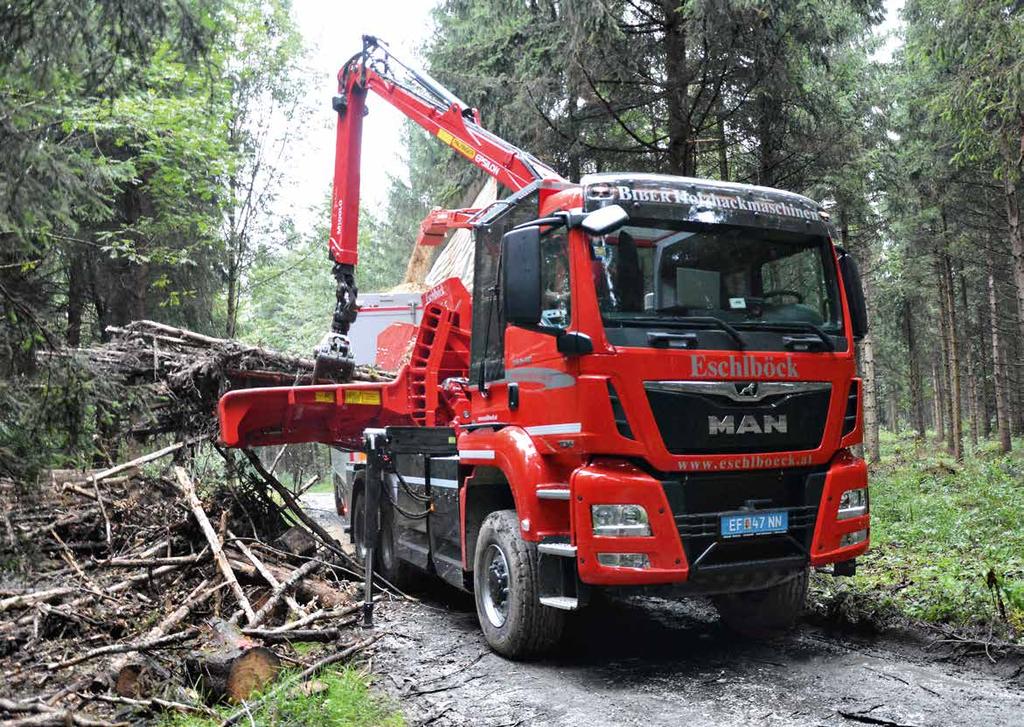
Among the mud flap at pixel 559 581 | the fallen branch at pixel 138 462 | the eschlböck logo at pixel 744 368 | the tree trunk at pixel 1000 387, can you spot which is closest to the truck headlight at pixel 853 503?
the eschlböck logo at pixel 744 368

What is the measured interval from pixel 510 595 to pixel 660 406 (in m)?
1.75

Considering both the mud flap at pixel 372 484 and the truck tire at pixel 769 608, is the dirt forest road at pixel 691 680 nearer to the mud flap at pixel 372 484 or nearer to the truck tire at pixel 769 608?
the truck tire at pixel 769 608

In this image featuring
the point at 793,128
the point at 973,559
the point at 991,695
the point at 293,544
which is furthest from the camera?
the point at 793,128

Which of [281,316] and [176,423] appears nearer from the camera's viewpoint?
[176,423]

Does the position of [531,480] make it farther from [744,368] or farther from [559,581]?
[744,368]

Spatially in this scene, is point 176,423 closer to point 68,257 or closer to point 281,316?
point 68,257

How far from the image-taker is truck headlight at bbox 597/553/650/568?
4781 millimetres

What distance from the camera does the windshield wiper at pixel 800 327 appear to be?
541 cm

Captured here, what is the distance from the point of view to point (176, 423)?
29.0 feet

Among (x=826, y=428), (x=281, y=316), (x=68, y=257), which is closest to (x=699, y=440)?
(x=826, y=428)

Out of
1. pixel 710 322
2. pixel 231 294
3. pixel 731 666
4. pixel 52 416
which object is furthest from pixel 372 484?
pixel 231 294

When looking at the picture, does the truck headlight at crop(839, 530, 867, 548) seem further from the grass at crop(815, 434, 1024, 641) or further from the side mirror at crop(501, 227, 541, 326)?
the side mirror at crop(501, 227, 541, 326)

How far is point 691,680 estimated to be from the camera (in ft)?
16.5

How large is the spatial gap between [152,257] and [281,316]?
2691 cm
